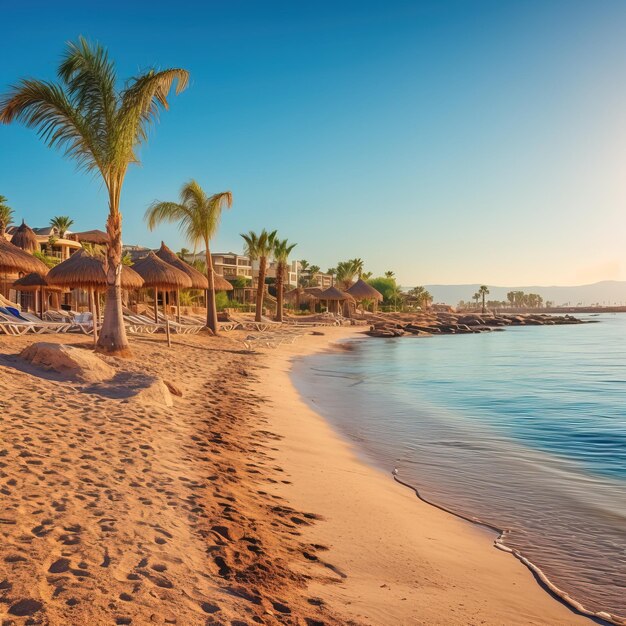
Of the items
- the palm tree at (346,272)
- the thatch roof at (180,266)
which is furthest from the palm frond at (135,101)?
the palm tree at (346,272)

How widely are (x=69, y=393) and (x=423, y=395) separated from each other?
873cm

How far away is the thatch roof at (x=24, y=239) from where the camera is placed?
34.6 m

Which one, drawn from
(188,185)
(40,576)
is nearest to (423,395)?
(40,576)

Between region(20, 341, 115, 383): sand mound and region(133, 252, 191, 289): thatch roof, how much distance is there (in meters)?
9.19

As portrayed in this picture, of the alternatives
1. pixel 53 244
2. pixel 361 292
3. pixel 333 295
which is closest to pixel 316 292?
pixel 333 295

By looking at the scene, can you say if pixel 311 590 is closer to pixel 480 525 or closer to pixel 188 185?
pixel 480 525

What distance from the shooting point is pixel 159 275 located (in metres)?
18.1

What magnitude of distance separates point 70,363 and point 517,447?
7298 mm

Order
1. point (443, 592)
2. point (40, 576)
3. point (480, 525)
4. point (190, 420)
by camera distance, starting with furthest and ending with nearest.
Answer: point (190, 420) < point (480, 525) < point (443, 592) < point (40, 576)

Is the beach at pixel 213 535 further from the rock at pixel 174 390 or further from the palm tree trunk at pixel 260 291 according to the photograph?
the palm tree trunk at pixel 260 291

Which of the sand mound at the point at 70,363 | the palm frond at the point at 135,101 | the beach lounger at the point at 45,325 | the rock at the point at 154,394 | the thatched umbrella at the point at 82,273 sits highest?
the palm frond at the point at 135,101

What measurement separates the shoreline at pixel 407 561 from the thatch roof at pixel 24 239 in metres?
34.9

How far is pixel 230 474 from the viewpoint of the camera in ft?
16.5

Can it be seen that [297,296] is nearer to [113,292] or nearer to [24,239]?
[24,239]
